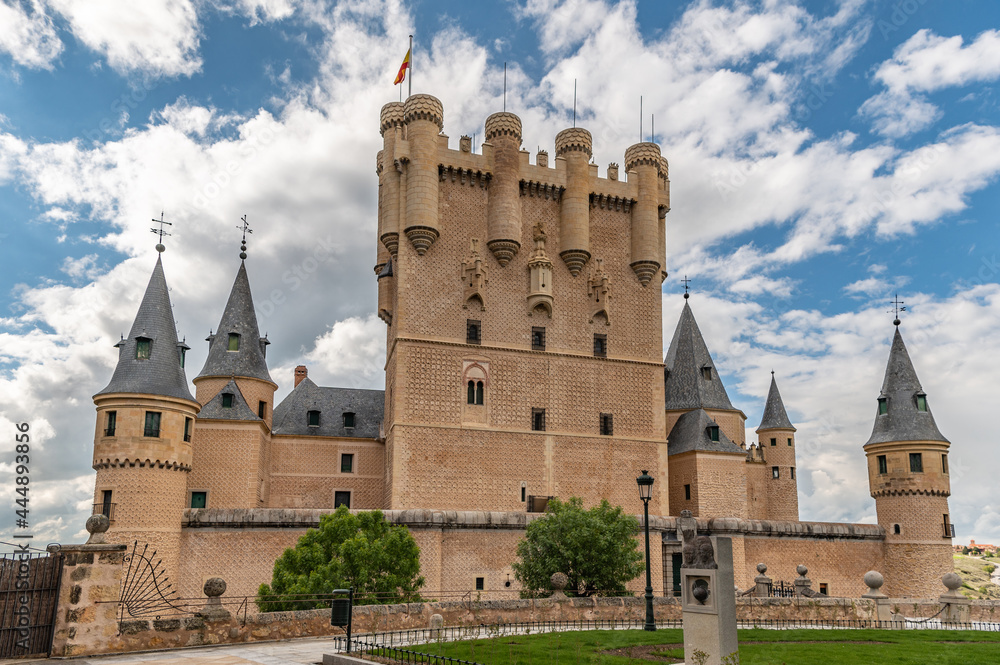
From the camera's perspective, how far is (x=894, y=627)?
21.3 metres

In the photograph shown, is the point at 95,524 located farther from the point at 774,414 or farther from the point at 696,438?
the point at 774,414

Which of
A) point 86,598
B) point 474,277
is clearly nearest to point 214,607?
point 86,598

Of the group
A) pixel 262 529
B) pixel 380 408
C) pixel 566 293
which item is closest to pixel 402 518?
pixel 262 529

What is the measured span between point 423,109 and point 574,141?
24.4ft

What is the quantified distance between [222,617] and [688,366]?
98.3 ft

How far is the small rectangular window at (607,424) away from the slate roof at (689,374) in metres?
5.29

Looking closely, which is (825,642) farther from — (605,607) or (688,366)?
(688,366)

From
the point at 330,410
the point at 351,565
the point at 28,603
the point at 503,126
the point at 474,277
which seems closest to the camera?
the point at 28,603

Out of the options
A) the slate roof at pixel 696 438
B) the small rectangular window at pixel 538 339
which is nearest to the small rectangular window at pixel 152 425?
the small rectangular window at pixel 538 339

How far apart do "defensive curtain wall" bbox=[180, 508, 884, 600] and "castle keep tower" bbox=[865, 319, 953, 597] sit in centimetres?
102

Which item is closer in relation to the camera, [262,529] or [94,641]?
[94,641]

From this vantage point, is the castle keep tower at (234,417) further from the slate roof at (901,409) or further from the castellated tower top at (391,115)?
the slate roof at (901,409)

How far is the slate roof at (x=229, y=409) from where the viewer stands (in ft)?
103

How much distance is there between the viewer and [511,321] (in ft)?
113
